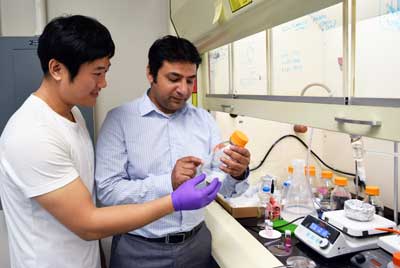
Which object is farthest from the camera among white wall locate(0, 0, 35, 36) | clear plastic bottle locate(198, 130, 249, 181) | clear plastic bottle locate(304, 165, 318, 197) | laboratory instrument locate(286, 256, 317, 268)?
white wall locate(0, 0, 35, 36)

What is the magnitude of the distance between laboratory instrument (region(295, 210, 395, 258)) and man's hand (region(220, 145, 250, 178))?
42 centimetres

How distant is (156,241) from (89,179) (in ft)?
1.36

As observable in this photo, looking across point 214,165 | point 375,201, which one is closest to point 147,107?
point 214,165

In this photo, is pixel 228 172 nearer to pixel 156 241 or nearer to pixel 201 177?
pixel 201 177

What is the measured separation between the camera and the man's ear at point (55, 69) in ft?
3.38

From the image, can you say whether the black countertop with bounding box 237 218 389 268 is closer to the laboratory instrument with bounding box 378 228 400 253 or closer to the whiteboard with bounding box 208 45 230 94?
the laboratory instrument with bounding box 378 228 400 253

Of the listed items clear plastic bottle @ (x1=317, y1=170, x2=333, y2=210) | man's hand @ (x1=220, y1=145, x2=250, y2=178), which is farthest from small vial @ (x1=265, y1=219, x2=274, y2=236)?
man's hand @ (x1=220, y1=145, x2=250, y2=178)

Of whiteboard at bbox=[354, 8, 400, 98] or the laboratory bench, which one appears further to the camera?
the laboratory bench

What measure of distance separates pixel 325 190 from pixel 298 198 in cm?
23

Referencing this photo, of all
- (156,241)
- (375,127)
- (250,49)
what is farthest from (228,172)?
(250,49)

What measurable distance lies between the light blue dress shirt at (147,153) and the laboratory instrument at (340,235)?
380mm

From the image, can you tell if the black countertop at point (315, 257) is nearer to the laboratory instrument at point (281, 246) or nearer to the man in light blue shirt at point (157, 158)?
the laboratory instrument at point (281, 246)

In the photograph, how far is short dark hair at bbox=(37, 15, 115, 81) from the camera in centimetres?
101

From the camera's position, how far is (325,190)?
6.41 feet
